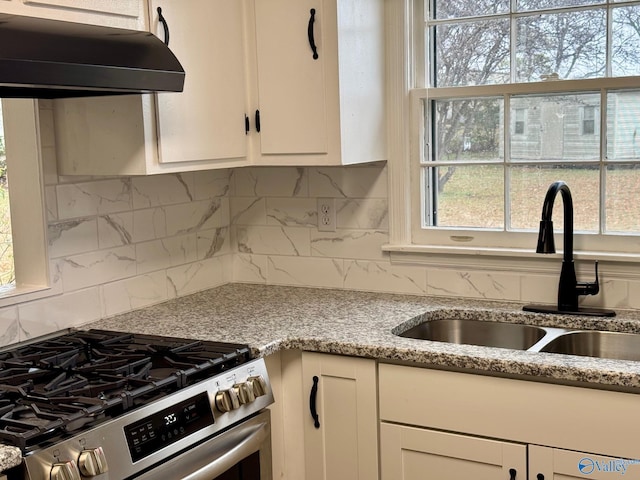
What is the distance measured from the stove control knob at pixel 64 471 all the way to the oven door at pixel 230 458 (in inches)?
8.9

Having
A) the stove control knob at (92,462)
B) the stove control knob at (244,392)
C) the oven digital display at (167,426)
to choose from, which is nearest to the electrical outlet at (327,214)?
the stove control knob at (244,392)

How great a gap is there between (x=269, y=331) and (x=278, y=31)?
40.1 inches

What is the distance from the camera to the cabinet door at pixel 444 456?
2203mm

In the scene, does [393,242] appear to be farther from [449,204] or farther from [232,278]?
[232,278]

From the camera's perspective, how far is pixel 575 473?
211cm

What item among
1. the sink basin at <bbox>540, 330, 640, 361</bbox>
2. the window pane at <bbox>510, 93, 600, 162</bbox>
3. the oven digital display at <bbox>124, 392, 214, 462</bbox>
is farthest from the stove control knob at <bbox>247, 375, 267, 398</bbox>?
the window pane at <bbox>510, 93, 600, 162</bbox>

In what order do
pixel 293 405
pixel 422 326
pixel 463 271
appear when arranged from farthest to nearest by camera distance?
pixel 463 271 → pixel 422 326 → pixel 293 405

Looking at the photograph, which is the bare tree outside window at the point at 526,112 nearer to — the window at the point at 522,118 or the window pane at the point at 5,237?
the window at the point at 522,118

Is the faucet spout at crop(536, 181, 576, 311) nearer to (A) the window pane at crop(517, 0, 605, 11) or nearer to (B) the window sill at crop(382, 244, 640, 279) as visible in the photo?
(B) the window sill at crop(382, 244, 640, 279)

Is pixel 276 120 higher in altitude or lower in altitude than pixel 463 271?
higher

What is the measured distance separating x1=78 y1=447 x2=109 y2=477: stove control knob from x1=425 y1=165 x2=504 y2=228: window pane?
1.62 m

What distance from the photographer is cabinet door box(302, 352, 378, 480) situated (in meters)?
2.41

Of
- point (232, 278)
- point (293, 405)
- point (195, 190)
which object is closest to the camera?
point (293, 405)

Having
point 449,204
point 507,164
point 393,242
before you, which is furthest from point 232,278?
point 507,164
